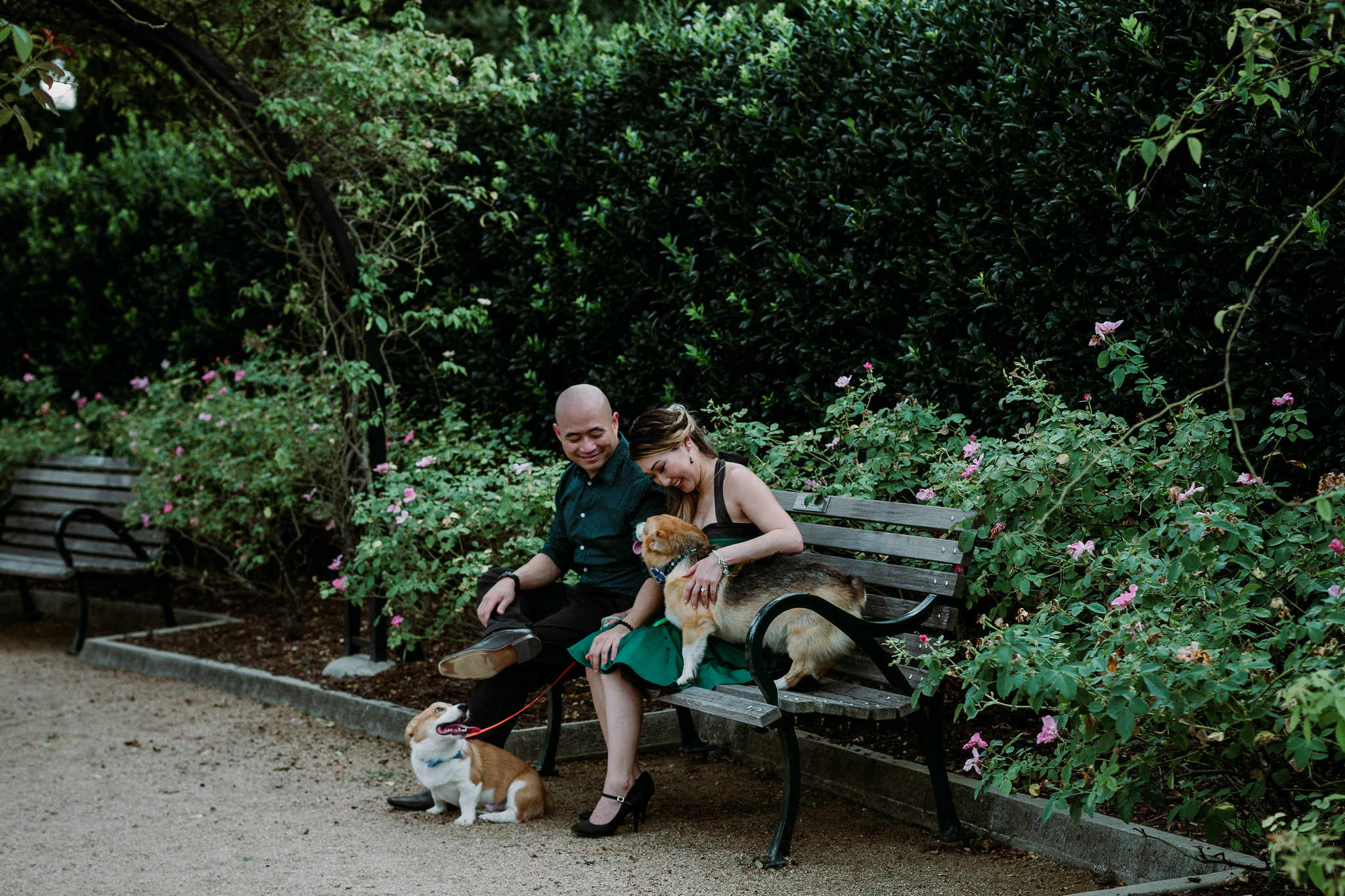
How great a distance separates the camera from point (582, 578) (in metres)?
4.25

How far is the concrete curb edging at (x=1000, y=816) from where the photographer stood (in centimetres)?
305

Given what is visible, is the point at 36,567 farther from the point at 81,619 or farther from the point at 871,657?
the point at 871,657

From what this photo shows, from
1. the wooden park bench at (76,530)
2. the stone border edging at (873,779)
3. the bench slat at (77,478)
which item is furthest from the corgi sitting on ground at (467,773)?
the bench slat at (77,478)

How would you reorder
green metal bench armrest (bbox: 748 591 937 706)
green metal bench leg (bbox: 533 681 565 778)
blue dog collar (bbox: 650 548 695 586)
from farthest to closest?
green metal bench leg (bbox: 533 681 565 778) → blue dog collar (bbox: 650 548 695 586) → green metal bench armrest (bbox: 748 591 937 706)

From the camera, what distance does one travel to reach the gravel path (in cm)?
333

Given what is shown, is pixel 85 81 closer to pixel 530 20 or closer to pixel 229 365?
pixel 229 365

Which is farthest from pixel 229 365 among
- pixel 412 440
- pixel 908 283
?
pixel 908 283

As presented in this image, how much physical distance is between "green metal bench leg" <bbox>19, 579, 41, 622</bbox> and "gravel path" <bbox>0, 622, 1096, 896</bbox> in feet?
10.6

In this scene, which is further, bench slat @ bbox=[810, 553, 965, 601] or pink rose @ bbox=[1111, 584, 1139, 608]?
bench slat @ bbox=[810, 553, 965, 601]

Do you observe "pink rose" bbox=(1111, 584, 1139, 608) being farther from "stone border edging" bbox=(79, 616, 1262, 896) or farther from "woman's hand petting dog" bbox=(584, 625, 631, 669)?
"woman's hand petting dog" bbox=(584, 625, 631, 669)

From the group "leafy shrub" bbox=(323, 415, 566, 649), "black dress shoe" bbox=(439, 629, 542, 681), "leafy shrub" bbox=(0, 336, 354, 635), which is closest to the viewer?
"black dress shoe" bbox=(439, 629, 542, 681)

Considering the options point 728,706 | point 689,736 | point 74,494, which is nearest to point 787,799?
point 728,706

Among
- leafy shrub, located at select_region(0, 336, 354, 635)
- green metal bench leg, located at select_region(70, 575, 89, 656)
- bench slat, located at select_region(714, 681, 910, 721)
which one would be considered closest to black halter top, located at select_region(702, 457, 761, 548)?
bench slat, located at select_region(714, 681, 910, 721)

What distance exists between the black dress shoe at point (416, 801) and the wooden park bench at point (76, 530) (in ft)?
11.7
